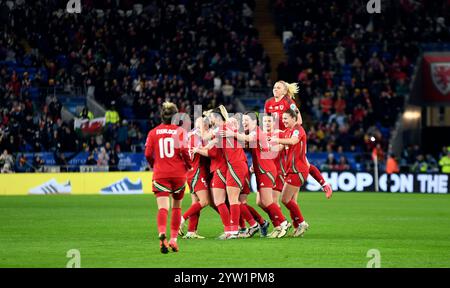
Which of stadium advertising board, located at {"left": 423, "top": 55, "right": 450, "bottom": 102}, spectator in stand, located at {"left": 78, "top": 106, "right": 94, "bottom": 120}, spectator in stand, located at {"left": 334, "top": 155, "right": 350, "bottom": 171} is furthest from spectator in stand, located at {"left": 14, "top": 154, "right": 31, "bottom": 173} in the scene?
stadium advertising board, located at {"left": 423, "top": 55, "right": 450, "bottom": 102}

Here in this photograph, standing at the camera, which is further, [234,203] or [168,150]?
[234,203]

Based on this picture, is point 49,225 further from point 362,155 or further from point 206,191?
point 362,155

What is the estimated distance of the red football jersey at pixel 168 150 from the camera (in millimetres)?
14719

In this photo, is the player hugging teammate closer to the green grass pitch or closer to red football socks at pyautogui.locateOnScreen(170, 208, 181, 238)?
the green grass pitch

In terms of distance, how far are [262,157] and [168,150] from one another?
3.35 metres

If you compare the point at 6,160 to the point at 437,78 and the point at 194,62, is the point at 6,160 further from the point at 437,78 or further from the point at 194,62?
the point at 437,78

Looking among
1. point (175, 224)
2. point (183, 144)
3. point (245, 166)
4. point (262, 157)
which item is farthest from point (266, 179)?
point (183, 144)

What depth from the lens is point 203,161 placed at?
17.9 meters

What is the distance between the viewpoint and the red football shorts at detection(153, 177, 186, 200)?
14836mm

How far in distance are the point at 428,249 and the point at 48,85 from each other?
2534cm

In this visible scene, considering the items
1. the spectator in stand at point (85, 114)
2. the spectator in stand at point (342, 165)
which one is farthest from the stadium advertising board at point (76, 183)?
the spectator in stand at point (342, 165)

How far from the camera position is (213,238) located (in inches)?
699

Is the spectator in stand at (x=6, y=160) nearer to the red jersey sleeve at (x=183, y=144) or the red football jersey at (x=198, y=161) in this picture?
the red football jersey at (x=198, y=161)


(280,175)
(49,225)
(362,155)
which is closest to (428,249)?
(280,175)
